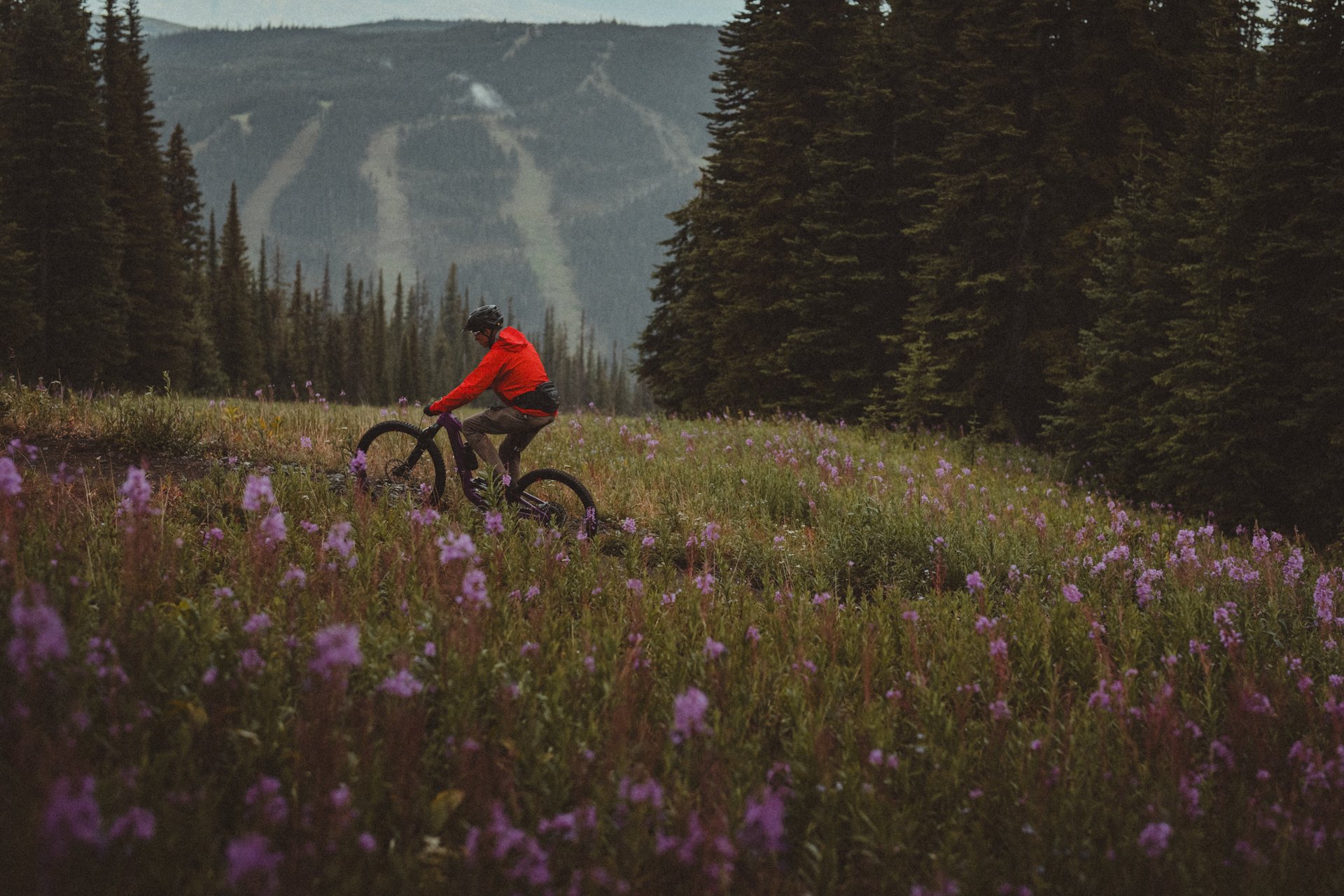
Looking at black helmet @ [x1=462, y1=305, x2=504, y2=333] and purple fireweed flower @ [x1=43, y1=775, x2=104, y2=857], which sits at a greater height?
black helmet @ [x1=462, y1=305, x2=504, y2=333]

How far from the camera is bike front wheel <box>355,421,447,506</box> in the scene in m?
6.58

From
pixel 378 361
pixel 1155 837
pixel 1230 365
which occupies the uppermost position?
pixel 1230 365

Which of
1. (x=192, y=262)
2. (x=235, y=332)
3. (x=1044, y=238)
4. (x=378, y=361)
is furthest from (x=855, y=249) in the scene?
(x=378, y=361)

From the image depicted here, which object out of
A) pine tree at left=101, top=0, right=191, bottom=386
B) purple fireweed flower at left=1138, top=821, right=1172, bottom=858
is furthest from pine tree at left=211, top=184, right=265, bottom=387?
purple fireweed flower at left=1138, top=821, right=1172, bottom=858

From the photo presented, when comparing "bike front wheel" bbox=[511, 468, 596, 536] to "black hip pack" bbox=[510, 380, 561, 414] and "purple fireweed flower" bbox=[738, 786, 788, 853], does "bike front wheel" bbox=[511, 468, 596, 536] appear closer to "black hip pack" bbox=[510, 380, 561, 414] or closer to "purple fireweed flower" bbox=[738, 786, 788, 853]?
"black hip pack" bbox=[510, 380, 561, 414]

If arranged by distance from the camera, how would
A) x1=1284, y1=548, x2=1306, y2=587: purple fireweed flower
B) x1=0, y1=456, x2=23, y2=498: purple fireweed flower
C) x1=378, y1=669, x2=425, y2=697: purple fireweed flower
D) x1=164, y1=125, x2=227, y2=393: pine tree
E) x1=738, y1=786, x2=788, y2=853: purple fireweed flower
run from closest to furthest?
x1=738, y1=786, x2=788, y2=853: purple fireweed flower, x1=378, y1=669, x2=425, y2=697: purple fireweed flower, x1=0, y1=456, x2=23, y2=498: purple fireweed flower, x1=1284, y1=548, x2=1306, y2=587: purple fireweed flower, x1=164, y1=125, x2=227, y2=393: pine tree

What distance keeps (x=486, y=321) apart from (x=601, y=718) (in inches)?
175

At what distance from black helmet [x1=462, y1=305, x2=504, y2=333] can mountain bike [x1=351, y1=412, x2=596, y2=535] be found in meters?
0.84

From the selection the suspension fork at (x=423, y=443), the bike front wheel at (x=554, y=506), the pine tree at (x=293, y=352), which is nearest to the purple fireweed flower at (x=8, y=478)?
the bike front wheel at (x=554, y=506)

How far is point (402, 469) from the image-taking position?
682 centimetres

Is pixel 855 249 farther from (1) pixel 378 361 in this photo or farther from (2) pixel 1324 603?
(1) pixel 378 361

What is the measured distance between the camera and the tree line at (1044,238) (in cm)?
1027

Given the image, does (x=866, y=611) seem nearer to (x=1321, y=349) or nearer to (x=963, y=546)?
(x=963, y=546)

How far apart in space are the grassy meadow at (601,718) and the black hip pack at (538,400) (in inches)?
48.5
